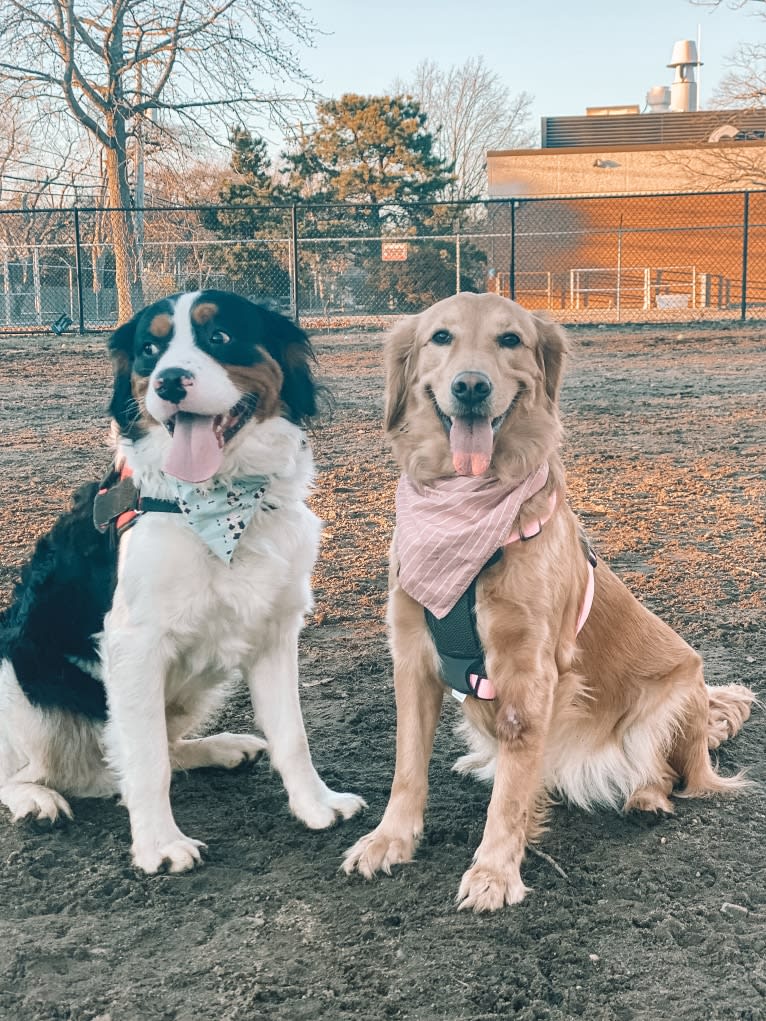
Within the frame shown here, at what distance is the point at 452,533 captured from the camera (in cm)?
271

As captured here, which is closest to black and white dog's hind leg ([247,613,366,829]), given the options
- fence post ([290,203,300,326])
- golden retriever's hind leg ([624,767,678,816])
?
golden retriever's hind leg ([624,767,678,816])

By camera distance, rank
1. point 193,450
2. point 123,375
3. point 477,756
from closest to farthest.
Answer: point 193,450
point 123,375
point 477,756

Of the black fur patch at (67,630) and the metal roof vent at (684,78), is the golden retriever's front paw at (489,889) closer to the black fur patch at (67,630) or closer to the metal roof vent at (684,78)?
the black fur patch at (67,630)

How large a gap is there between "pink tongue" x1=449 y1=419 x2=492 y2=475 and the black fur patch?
1.10 meters

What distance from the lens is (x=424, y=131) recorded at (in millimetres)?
36406

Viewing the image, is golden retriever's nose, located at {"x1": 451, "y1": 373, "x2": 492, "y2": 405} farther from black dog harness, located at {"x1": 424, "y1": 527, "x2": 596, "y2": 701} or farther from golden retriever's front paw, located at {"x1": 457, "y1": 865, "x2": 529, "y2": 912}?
golden retriever's front paw, located at {"x1": 457, "y1": 865, "x2": 529, "y2": 912}

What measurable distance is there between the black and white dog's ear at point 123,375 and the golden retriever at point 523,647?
2.68 feet

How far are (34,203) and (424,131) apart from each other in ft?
48.8

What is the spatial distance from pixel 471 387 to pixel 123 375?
1.09 m

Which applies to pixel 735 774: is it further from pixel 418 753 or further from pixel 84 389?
pixel 84 389

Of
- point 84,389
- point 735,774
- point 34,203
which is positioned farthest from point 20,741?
point 34,203

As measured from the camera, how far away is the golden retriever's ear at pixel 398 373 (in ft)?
10.2

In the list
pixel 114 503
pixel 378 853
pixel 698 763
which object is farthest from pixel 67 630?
pixel 698 763

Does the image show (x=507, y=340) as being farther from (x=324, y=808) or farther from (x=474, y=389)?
(x=324, y=808)
